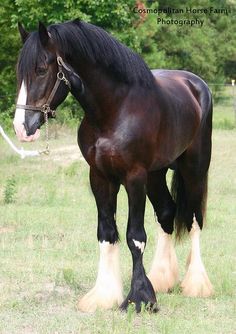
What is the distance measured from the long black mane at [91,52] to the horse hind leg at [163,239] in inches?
44.4

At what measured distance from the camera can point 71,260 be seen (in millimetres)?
6383

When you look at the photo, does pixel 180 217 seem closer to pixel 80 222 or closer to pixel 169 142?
pixel 169 142

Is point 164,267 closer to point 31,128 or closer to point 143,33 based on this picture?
point 31,128

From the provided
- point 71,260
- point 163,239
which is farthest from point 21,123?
point 71,260

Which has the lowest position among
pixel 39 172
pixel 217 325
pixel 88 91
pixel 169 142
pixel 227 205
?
pixel 39 172

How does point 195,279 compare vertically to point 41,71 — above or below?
below

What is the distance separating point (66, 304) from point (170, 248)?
1050 mm

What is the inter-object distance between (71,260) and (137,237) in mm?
1715

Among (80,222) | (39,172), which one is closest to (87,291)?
(80,222)

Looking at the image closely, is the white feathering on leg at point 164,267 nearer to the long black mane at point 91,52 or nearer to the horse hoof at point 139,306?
the horse hoof at point 139,306

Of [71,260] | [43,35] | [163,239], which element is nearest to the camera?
[43,35]

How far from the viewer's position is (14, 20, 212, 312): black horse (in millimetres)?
4426

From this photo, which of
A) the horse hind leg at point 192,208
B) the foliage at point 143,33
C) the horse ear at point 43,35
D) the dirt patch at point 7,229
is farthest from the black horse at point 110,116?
the foliage at point 143,33

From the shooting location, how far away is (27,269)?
19.6 feet
